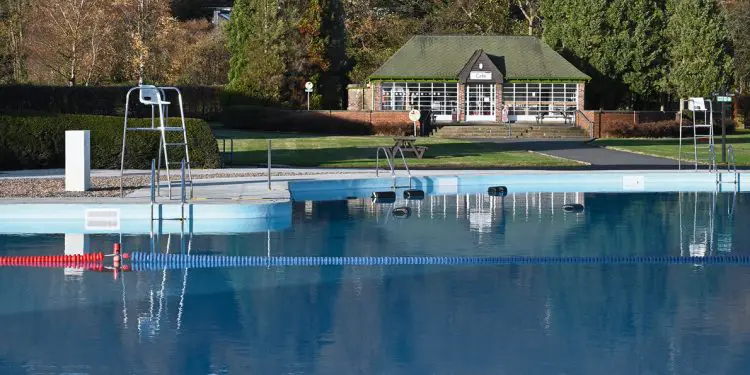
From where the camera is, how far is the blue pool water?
997 cm

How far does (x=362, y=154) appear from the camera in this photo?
3434 centimetres

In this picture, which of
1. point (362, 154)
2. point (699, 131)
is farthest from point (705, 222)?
point (699, 131)

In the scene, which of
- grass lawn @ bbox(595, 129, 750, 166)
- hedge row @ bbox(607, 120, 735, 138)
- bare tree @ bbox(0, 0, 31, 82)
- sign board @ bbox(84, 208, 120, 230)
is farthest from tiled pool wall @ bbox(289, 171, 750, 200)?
bare tree @ bbox(0, 0, 31, 82)

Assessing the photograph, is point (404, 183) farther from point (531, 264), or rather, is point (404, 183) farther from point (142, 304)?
point (142, 304)

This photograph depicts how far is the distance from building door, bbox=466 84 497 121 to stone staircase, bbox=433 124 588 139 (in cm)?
467

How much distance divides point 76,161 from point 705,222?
1068 cm

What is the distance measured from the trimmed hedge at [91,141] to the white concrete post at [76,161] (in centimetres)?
541

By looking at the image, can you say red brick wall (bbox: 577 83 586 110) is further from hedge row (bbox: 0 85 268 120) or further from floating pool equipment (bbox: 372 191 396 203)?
floating pool equipment (bbox: 372 191 396 203)

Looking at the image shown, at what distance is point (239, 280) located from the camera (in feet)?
45.0

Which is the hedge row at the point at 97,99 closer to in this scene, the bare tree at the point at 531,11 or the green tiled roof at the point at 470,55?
the green tiled roof at the point at 470,55

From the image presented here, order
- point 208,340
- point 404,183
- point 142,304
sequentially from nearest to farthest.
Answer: point 208,340, point 142,304, point 404,183

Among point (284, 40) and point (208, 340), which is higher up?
point (284, 40)

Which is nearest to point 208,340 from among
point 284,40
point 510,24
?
point 284,40

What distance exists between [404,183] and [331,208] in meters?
3.82
